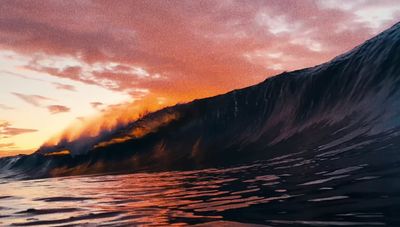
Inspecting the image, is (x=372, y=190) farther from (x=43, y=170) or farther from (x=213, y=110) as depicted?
(x=43, y=170)

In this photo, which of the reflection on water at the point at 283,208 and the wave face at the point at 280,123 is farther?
the wave face at the point at 280,123

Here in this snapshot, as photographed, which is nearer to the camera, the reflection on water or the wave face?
the reflection on water

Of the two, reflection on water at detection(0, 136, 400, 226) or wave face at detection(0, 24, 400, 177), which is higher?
wave face at detection(0, 24, 400, 177)

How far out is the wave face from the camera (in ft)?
85.7

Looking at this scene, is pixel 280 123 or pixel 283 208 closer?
pixel 283 208

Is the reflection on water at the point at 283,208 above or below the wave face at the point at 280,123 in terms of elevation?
below

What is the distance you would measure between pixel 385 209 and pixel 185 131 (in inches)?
2260

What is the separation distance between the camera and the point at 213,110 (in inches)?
2447

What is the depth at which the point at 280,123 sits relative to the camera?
43.3 metres

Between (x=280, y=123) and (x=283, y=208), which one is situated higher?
(x=280, y=123)

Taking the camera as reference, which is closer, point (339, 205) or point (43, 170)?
point (339, 205)

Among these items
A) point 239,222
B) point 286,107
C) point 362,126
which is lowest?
point 239,222

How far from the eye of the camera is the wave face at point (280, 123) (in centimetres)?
2611

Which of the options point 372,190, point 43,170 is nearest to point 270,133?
point 372,190
